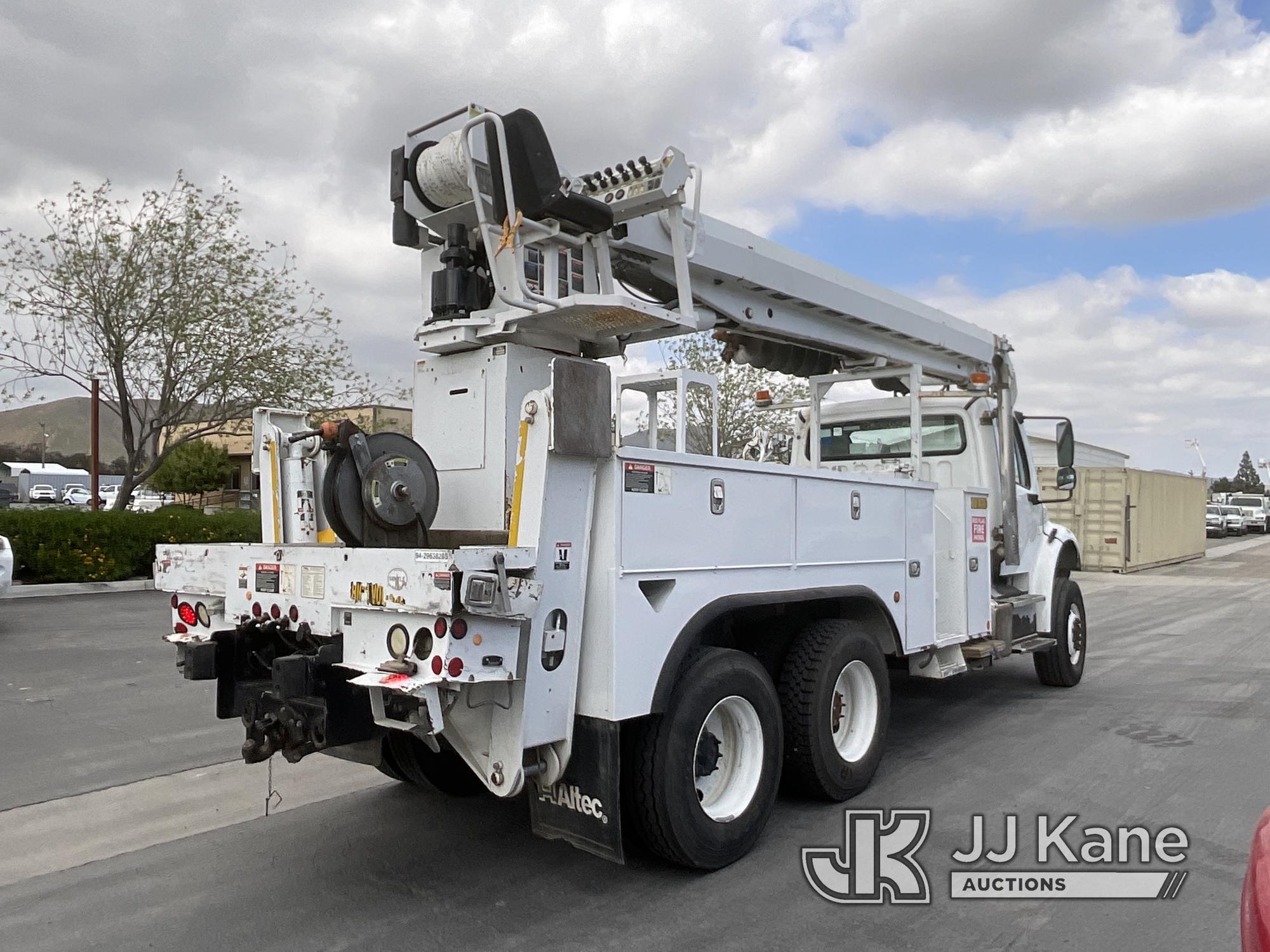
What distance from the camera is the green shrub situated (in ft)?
48.0

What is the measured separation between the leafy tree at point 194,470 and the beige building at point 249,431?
3.40 ft

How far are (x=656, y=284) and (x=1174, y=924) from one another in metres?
3.68

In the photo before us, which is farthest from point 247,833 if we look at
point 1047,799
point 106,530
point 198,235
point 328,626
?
point 198,235

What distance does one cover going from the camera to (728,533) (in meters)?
4.27

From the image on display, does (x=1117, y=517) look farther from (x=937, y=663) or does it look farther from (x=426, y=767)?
(x=426, y=767)

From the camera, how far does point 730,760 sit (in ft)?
14.5

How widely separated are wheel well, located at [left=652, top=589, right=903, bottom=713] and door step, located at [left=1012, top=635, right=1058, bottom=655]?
2.10 m

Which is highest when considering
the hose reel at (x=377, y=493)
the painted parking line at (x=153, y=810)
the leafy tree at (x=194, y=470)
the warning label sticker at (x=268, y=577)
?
the leafy tree at (x=194, y=470)

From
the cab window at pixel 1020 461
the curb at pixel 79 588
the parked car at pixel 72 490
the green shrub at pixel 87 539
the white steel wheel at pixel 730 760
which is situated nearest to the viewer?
the white steel wheel at pixel 730 760

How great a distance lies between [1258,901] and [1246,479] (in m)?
140

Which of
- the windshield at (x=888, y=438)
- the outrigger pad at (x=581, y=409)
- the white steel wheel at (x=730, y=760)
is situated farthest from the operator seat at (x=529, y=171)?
the windshield at (x=888, y=438)

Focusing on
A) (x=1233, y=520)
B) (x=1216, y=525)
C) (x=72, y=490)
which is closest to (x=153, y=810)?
(x=1216, y=525)

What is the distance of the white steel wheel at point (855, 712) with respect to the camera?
5.22 m

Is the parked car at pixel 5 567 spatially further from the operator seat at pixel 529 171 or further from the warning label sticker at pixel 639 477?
the warning label sticker at pixel 639 477
